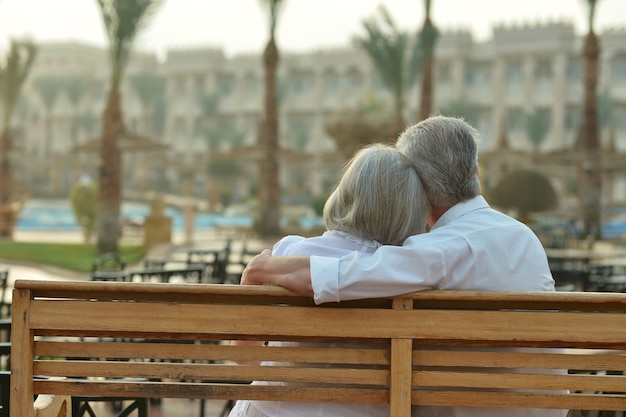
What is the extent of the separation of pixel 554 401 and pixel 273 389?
65cm

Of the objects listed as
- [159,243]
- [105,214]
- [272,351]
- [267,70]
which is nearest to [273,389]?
[272,351]

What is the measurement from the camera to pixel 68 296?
1.94 metres

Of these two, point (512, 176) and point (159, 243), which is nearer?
point (159, 243)

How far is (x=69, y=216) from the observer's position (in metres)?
37.2

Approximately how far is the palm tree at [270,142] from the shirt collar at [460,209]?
17.8m

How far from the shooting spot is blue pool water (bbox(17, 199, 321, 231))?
32656 millimetres

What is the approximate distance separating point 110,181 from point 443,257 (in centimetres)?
1457

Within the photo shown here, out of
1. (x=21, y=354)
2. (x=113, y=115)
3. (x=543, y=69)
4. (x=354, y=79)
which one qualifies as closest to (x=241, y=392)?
(x=21, y=354)

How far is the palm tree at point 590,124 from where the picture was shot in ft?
64.7

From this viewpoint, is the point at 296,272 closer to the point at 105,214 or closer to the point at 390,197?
the point at 390,197

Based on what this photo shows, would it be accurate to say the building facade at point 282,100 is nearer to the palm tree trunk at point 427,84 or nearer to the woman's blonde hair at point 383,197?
the palm tree trunk at point 427,84

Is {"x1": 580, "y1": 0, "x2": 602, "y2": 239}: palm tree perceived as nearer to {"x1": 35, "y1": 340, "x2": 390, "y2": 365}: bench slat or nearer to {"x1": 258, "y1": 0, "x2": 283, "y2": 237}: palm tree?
{"x1": 258, "y1": 0, "x2": 283, "y2": 237}: palm tree

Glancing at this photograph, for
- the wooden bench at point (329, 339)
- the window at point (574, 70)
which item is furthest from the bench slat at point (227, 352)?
Result: the window at point (574, 70)

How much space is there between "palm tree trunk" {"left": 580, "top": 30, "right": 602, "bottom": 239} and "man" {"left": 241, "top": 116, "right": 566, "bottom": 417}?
18.2 m
